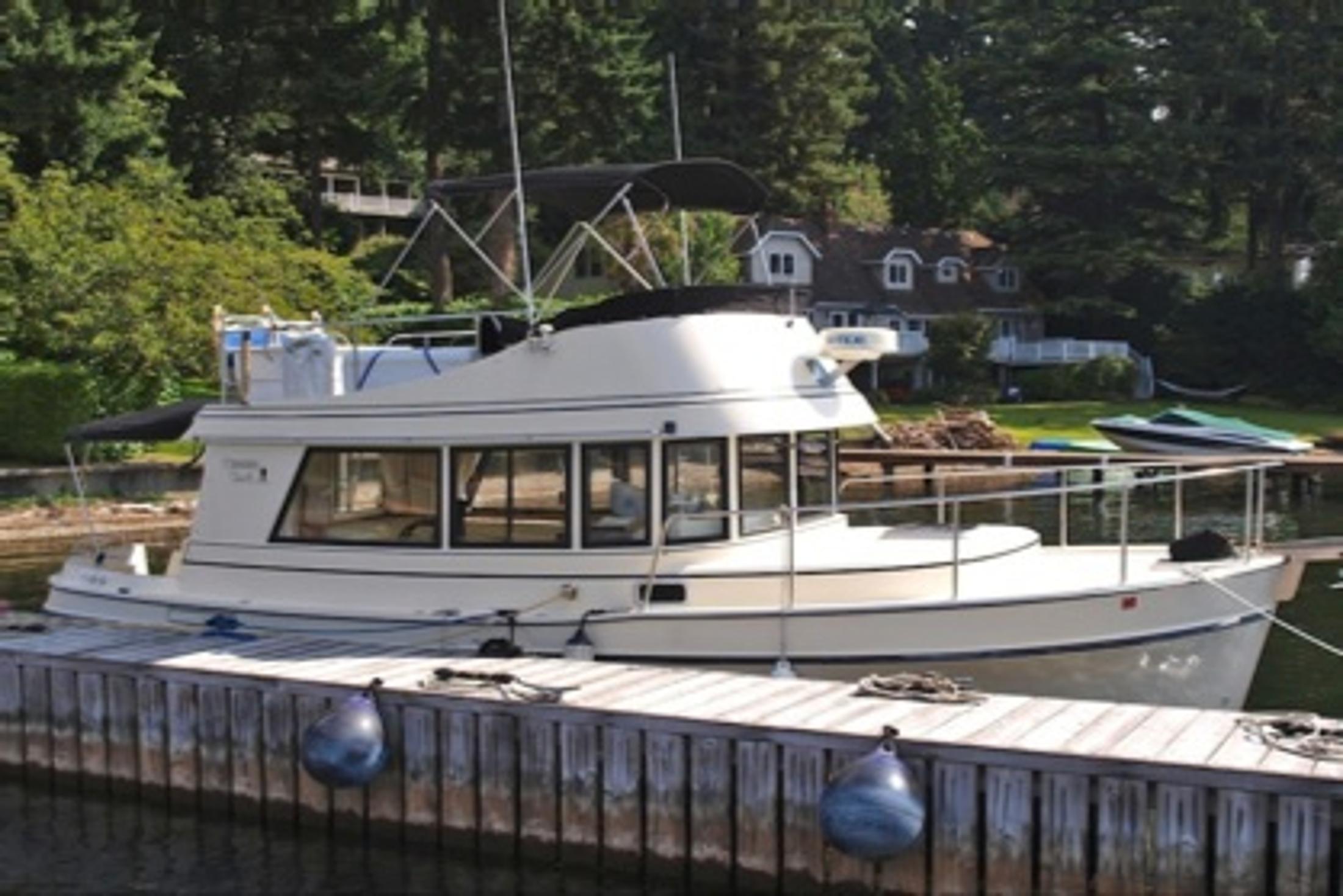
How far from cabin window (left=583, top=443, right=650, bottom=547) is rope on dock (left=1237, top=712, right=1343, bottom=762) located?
17.1 feet

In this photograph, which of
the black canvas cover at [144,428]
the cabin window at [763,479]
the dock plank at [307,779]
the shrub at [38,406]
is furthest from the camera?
the shrub at [38,406]

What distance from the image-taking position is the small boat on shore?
40.0 meters

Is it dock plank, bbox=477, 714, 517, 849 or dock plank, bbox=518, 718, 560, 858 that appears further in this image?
dock plank, bbox=477, 714, 517, 849

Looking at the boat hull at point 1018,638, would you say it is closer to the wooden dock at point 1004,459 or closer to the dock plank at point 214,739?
the dock plank at point 214,739

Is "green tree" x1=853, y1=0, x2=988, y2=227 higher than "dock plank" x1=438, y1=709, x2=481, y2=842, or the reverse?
"green tree" x1=853, y1=0, x2=988, y2=227

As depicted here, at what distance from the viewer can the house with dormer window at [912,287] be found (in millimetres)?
65438

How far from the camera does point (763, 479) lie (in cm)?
1420

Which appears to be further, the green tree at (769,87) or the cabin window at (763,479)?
the green tree at (769,87)

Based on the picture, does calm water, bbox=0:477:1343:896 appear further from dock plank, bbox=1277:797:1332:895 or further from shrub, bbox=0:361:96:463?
shrub, bbox=0:361:96:463

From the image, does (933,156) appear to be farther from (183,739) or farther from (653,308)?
(183,739)

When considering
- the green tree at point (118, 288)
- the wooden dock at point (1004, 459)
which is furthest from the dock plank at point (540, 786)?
the green tree at point (118, 288)

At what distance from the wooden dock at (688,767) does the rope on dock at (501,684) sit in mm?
97

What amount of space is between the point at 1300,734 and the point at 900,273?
60.7 m

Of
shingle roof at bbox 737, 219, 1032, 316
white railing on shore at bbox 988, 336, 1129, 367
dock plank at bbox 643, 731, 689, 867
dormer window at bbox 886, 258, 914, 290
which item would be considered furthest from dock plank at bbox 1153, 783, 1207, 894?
dormer window at bbox 886, 258, 914, 290
